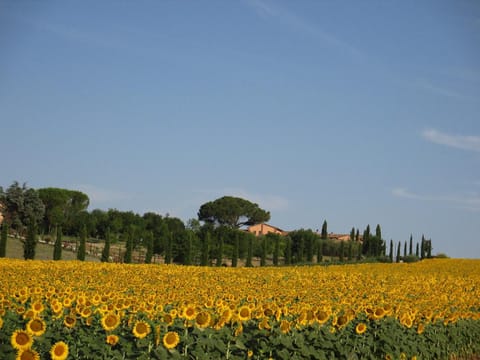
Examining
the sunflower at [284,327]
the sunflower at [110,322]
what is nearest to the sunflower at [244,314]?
the sunflower at [284,327]

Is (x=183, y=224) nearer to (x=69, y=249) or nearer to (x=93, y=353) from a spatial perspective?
(x=69, y=249)

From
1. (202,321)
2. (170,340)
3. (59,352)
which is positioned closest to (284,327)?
(202,321)

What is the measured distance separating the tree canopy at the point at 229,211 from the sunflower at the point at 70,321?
321 feet

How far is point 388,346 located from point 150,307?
380cm

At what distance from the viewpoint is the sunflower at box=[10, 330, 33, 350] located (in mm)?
5367

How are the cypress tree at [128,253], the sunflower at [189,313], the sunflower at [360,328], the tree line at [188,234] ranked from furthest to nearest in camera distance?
the tree line at [188,234] → the cypress tree at [128,253] → the sunflower at [360,328] → the sunflower at [189,313]

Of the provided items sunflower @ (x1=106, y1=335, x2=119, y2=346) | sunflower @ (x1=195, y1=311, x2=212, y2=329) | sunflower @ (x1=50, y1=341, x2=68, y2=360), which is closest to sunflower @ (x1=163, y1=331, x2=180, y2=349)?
sunflower @ (x1=195, y1=311, x2=212, y2=329)

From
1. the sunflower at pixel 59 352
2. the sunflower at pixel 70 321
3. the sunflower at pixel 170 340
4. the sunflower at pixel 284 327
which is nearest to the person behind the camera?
the sunflower at pixel 59 352

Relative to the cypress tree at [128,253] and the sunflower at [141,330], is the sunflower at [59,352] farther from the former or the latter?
the cypress tree at [128,253]

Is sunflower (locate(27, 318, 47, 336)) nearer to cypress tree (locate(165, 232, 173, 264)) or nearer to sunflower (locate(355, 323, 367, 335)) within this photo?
sunflower (locate(355, 323, 367, 335))

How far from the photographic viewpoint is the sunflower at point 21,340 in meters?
5.37

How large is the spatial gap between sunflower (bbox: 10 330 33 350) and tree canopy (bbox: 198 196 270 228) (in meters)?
99.3

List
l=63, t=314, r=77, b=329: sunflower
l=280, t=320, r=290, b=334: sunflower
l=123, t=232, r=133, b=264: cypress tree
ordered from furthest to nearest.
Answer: l=123, t=232, r=133, b=264: cypress tree, l=280, t=320, r=290, b=334: sunflower, l=63, t=314, r=77, b=329: sunflower

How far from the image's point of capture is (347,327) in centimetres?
877
